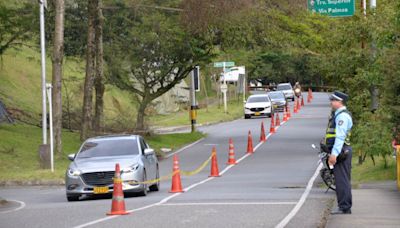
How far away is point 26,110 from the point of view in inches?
1743

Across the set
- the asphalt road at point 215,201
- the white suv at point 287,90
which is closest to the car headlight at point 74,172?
the asphalt road at point 215,201

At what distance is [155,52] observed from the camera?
41.4 m

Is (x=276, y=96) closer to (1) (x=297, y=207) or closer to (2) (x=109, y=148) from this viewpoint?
(2) (x=109, y=148)

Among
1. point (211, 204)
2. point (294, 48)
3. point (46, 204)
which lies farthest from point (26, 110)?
point (211, 204)

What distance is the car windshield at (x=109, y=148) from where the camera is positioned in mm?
21531

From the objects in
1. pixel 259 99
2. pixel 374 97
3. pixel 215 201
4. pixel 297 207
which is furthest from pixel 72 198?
pixel 259 99

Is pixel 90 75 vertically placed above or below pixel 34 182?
above

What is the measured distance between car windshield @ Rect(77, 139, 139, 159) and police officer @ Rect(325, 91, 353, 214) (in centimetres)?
842

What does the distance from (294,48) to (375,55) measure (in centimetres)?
1468

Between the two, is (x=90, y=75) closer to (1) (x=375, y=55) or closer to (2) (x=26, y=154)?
(2) (x=26, y=154)

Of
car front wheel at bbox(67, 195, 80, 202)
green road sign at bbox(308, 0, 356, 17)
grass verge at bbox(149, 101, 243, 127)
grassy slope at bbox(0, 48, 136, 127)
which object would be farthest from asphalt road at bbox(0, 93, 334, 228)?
grass verge at bbox(149, 101, 243, 127)

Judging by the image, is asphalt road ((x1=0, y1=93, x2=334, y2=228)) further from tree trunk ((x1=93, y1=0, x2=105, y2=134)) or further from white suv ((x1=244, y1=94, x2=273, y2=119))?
white suv ((x1=244, y1=94, x2=273, y2=119))

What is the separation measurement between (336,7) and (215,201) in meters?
12.5

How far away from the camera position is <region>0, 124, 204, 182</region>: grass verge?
27344 mm
